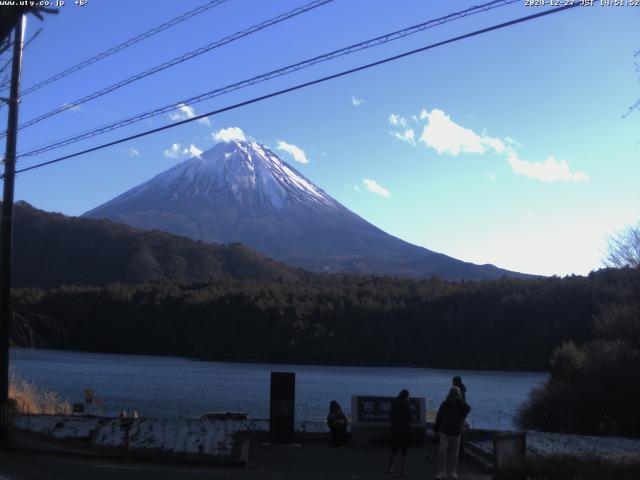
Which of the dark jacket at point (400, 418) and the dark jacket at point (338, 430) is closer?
the dark jacket at point (400, 418)

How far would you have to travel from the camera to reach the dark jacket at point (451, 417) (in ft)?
40.0

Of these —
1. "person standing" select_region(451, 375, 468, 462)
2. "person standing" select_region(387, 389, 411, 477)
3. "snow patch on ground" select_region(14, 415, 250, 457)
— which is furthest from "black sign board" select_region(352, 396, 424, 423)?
"person standing" select_region(387, 389, 411, 477)

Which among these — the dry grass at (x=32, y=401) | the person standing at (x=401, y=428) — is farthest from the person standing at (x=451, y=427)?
the dry grass at (x=32, y=401)

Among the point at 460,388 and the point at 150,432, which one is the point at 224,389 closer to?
the point at 150,432

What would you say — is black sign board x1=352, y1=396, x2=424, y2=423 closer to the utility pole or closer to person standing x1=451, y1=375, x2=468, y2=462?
person standing x1=451, y1=375, x2=468, y2=462

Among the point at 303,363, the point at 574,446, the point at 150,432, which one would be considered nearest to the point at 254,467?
the point at 150,432

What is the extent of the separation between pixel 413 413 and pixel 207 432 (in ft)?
14.0

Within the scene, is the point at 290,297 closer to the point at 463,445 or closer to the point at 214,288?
the point at 214,288

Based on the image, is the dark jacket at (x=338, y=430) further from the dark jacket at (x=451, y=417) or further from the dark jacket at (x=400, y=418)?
the dark jacket at (x=451, y=417)

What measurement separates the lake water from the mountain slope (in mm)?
61955

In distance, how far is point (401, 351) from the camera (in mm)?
95375

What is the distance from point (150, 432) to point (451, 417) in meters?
7.12

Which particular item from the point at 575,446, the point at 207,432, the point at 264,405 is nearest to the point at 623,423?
the point at 575,446

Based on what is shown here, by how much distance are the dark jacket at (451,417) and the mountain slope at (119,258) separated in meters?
123
